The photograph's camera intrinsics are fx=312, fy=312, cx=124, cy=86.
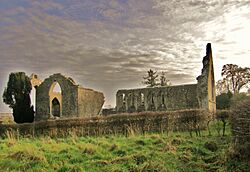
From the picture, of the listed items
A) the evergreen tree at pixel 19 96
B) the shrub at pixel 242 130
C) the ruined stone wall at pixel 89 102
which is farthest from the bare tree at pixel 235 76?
the shrub at pixel 242 130

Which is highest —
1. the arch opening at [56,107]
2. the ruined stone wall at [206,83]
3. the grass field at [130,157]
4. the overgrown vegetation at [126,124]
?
the ruined stone wall at [206,83]

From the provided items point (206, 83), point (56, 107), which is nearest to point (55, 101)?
point (56, 107)

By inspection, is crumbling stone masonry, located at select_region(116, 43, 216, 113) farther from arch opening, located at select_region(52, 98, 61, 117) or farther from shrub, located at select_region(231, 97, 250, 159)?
shrub, located at select_region(231, 97, 250, 159)

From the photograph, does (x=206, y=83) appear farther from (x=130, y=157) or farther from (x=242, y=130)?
(x=130, y=157)

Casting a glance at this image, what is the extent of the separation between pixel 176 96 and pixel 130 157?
2735cm

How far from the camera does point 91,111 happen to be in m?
38.3

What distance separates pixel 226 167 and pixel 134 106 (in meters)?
31.4

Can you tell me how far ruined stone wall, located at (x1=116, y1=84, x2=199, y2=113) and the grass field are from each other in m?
23.2

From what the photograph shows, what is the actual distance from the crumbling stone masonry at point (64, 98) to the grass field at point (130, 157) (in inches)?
858

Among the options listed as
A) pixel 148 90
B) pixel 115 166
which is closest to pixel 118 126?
pixel 115 166

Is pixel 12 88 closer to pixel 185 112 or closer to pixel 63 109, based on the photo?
pixel 63 109

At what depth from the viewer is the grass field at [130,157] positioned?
406 inches

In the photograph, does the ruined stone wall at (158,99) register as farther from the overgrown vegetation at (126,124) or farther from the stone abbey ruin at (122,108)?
the overgrown vegetation at (126,124)

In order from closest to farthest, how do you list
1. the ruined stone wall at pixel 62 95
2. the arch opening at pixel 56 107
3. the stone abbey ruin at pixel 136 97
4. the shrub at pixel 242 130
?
the shrub at pixel 242 130
the stone abbey ruin at pixel 136 97
the ruined stone wall at pixel 62 95
the arch opening at pixel 56 107
